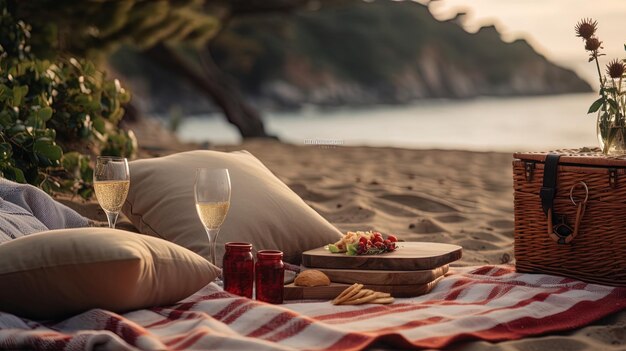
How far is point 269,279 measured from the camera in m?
2.72

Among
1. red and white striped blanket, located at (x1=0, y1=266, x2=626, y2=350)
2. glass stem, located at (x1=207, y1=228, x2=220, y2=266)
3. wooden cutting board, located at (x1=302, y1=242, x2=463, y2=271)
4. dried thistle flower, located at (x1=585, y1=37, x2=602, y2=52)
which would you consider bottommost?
red and white striped blanket, located at (x1=0, y1=266, x2=626, y2=350)

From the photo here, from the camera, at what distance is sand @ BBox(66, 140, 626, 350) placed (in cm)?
262

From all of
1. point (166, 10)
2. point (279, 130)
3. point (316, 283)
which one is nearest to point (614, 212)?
point (316, 283)

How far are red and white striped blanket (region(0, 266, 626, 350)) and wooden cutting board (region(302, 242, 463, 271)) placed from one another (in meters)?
0.11

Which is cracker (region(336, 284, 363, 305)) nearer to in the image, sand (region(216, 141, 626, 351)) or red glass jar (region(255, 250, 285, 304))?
red glass jar (region(255, 250, 285, 304))

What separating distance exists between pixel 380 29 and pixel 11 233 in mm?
66081

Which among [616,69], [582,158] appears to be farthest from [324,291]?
[616,69]

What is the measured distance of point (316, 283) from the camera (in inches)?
111

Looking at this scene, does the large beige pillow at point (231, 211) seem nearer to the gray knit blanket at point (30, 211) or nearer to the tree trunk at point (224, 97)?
the gray knit blanket at point (30, 211)

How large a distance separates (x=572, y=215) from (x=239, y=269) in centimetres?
121

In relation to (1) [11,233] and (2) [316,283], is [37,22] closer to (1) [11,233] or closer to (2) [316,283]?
(1) [11,233]

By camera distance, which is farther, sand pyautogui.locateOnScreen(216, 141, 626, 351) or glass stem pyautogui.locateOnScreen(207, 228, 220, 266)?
glass stem pyautogui.locateOnScreen(207, 228, 220, 266)

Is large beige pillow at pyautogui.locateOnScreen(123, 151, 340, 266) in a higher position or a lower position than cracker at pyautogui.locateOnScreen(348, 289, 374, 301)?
higher

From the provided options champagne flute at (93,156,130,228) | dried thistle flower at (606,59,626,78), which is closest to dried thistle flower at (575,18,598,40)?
dried thistle flower at (606,59,626,78)
